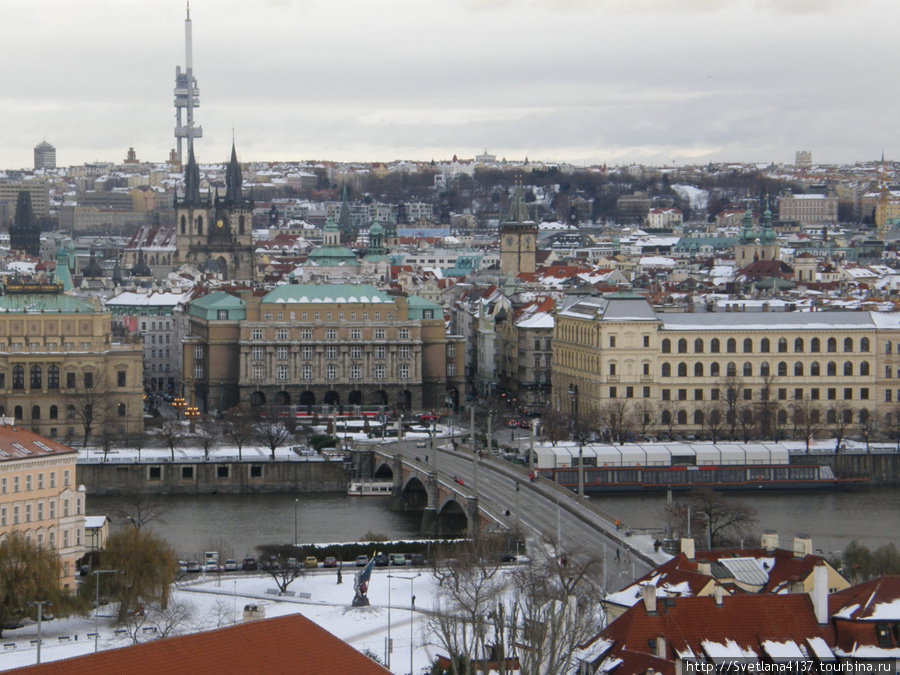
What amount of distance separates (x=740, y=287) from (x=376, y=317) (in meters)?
41.7

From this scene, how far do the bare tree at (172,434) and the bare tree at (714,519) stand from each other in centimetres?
2119

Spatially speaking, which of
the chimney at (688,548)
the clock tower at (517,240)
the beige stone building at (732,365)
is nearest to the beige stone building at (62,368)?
the beige stone building at (732,365)

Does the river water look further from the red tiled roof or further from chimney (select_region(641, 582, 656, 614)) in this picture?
the red tiled roof

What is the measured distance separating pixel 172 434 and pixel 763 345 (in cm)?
2339

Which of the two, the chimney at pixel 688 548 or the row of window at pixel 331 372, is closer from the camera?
the chimney at pixel 688 548

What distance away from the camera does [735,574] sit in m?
38.7

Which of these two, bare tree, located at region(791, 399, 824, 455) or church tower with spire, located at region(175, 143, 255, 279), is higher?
church tower with spire, located at region(175, 143, 255, 279)

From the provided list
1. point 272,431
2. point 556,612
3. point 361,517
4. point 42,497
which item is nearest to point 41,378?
point 272,431

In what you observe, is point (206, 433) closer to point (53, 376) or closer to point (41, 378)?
point (53, 376)

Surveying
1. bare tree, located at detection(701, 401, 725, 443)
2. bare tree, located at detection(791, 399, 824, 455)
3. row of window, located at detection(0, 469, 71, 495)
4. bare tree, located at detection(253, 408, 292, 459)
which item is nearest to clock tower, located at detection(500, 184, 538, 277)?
bare tree, located at detection(701, 401, 725, 443)

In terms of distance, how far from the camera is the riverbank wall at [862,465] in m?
71.9

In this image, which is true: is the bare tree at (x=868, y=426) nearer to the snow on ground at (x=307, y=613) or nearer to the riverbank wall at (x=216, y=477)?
the riverbank wall at (x=216, y=477)

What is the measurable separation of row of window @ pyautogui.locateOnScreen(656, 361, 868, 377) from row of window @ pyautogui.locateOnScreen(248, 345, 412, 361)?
451 inches

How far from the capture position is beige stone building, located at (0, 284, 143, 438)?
78.2m
